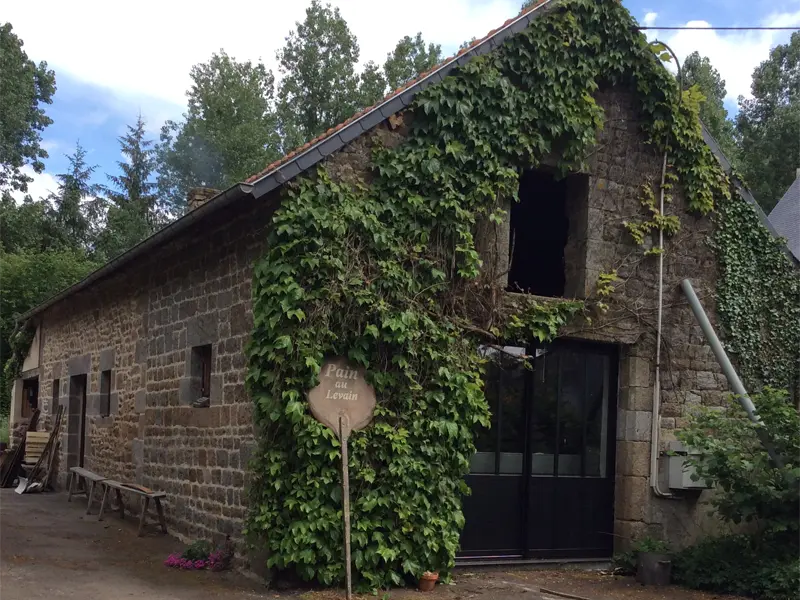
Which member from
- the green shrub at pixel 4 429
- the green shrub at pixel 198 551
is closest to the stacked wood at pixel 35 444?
the green shrub at pixel 4 429

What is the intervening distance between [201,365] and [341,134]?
3326 millimetres

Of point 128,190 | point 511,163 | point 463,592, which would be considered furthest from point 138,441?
point 128,190

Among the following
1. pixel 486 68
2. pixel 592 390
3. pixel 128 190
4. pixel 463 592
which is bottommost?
pixel 463 592

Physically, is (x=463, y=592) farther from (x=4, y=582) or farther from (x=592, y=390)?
(x=4, y=582)

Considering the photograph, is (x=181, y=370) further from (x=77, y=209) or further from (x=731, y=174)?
(x=77, y=209)

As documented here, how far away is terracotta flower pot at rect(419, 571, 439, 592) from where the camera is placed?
7105 millimetres

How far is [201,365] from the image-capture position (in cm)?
916

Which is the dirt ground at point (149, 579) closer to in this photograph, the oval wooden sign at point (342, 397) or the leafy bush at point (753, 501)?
the leafy bush at point (753, 501)

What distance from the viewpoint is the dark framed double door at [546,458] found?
27.4ft

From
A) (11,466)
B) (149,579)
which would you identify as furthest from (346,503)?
(11,466)

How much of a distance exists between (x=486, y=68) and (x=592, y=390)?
363 cm

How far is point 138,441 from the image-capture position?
10.7 meters

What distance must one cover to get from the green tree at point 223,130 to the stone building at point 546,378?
22.3 m

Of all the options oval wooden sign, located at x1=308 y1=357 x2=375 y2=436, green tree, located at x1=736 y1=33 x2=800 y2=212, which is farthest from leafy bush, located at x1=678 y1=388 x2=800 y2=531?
green tree, located at x1=736 y1=33 x2=800 y2=212
